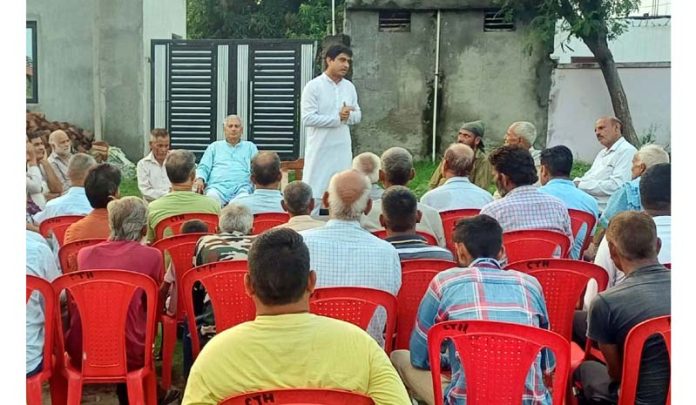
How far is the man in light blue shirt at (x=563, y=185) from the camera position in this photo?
18.0 ft

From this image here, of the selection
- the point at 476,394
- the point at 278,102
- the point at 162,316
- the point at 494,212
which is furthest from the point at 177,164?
the point at 278,102

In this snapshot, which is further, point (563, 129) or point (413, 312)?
point (563, 129)

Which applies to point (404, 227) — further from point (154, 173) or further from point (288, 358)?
point (154, 173)

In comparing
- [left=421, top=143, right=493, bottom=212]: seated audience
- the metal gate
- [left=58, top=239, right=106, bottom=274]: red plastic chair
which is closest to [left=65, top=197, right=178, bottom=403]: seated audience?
[left=58, top=239, right=106, bottom=274]: red plastic chair

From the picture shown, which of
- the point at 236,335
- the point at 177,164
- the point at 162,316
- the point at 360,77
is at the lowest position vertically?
the point at 162,316

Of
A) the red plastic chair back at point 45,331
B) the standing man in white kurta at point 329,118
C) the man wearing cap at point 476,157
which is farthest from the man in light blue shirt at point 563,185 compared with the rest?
the red plastic chair back at point 45,331

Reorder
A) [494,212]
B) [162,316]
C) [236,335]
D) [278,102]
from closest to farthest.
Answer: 1. [236,335]
2. [162,316]
3. [494,212]
4. [278,102]

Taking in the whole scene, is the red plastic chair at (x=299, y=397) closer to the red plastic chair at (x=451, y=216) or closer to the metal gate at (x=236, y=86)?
the red plastic chair at (x=451, y=216)

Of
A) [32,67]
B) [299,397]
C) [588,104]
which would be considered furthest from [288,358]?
[32,67]

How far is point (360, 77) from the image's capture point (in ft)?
46.8

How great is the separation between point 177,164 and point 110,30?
925 cm

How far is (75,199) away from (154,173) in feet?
7.60

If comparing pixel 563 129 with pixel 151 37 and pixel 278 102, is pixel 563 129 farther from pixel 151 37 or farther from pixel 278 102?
pixel 151 37

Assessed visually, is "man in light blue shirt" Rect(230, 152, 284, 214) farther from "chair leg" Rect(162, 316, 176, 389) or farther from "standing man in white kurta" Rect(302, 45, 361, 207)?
"standing man in white kurta" Rect(302, 45, 361, 207)
